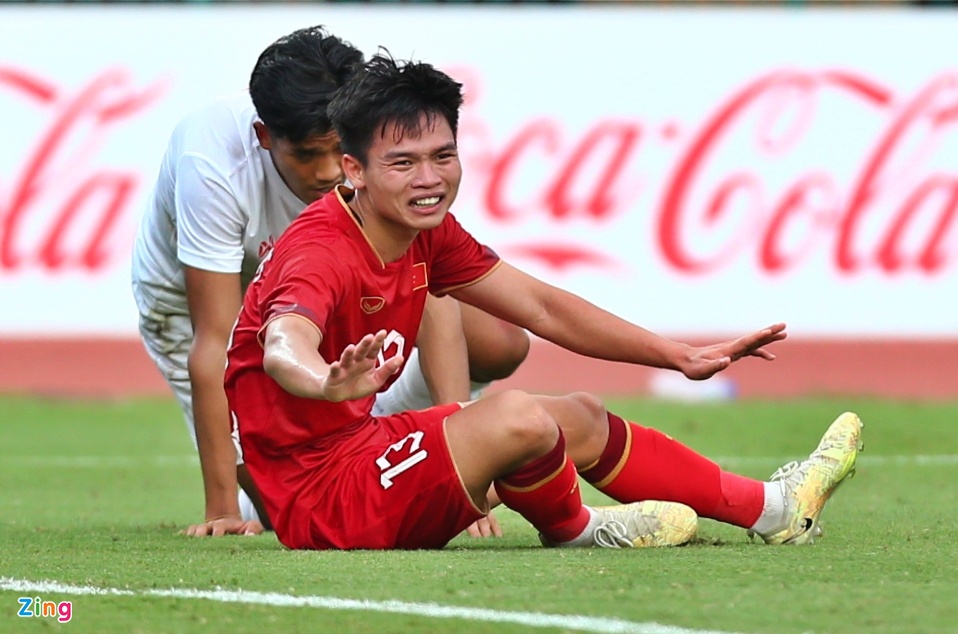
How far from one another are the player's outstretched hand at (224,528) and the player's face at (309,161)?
105 centimetres

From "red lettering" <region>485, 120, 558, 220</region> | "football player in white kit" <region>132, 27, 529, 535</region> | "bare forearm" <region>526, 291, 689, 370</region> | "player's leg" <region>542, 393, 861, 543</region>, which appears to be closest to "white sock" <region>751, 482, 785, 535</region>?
"player's leg" <region>542, 393, 861, 543</region>

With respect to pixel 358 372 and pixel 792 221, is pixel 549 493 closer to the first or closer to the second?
pixel 358 372

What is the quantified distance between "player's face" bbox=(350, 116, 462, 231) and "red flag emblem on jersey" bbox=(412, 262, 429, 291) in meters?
0.20

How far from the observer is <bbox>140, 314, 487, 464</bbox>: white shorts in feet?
18.9

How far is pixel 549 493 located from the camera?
4.23 meters

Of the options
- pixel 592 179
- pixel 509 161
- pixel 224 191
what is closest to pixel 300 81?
pixel 224 191

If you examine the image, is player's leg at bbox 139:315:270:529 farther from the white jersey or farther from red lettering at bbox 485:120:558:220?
red lettering at bbox 485:120:558:220

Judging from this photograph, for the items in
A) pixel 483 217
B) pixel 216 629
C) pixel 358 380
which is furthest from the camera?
pixel 483 217

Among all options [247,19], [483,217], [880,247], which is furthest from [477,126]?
[880,247]

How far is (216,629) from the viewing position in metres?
3.25

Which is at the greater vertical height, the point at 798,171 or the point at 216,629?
the point at 798,171

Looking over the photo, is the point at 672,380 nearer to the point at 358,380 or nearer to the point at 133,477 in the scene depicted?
the point at 133,477

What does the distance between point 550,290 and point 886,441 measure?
4496 mm

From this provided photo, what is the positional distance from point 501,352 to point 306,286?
1.74m
